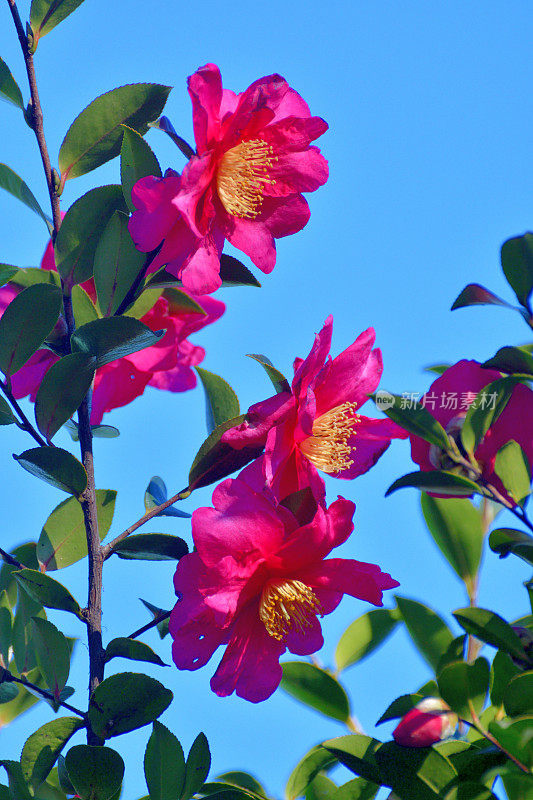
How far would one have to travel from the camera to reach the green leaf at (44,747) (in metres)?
0.84

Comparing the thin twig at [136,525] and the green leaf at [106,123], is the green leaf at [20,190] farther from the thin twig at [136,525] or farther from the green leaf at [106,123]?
the thin twig at [136,525]

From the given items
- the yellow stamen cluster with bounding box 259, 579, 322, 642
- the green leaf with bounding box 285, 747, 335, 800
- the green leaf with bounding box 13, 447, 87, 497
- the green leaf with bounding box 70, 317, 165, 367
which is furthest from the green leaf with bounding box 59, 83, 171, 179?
the green leaf with bounding box 285, 747, 335, 800

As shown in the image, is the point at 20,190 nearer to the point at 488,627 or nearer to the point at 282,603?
the point at 282,603

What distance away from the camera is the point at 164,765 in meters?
0.86

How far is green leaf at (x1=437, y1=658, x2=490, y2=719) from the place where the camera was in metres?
0.75

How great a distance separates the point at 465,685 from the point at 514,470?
8.9 inches

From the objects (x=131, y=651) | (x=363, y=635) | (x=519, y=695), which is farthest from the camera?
(x=363, y=635)

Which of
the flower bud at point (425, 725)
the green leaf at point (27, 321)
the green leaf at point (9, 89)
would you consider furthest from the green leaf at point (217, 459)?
the green leaf at point (9, 89)

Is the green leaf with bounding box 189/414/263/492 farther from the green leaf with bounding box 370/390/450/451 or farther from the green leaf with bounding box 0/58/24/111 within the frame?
the green leaf with bounding box 0/58/24/111

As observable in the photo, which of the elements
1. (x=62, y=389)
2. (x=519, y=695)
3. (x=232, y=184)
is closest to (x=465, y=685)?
(x=519, y=695)

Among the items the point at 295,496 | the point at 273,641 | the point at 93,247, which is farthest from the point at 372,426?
the point at 93,247

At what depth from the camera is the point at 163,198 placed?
85 centimetres

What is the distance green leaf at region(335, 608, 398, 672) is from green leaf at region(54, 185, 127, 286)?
23.8 inches

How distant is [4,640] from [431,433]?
0.71m
